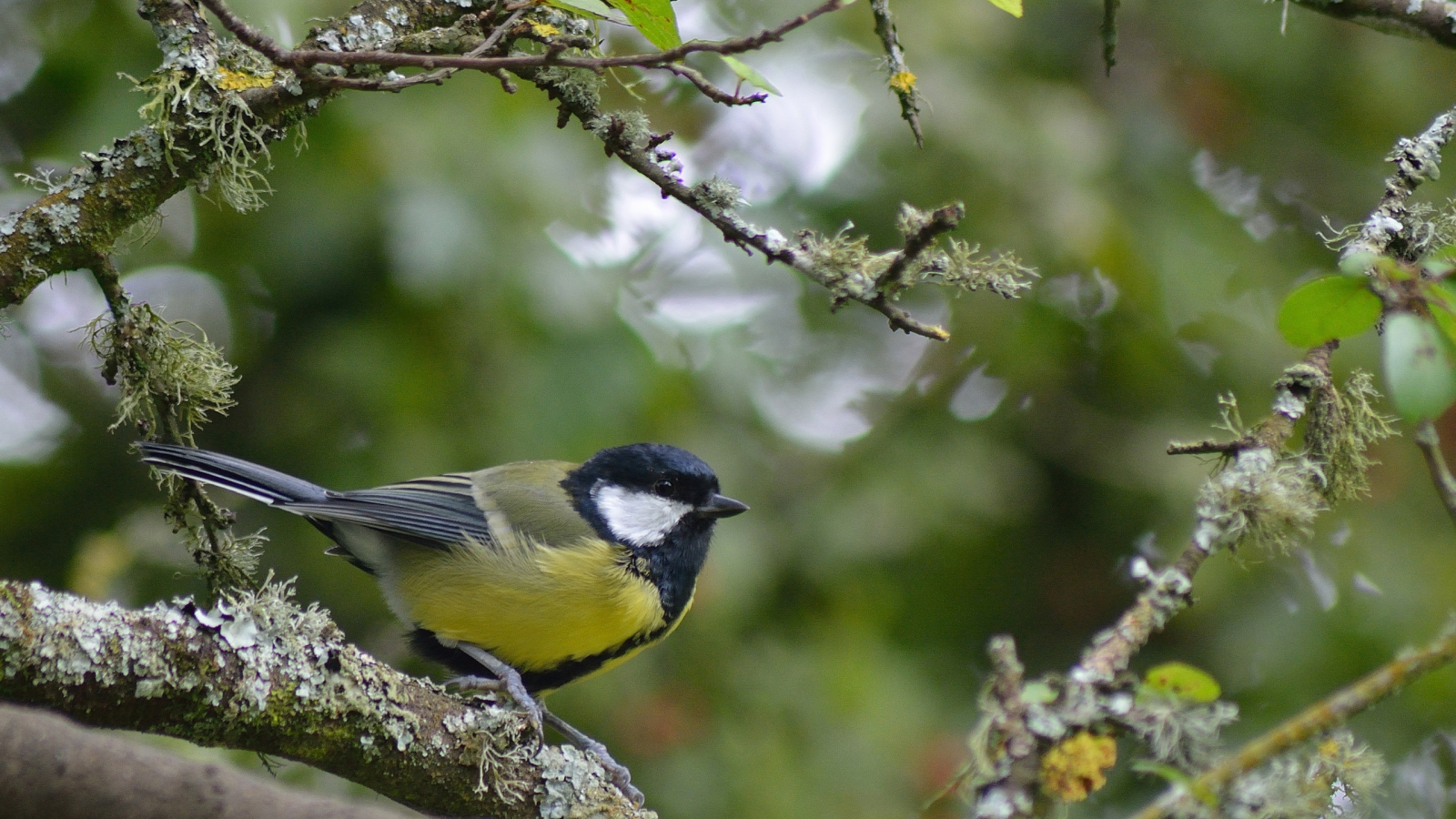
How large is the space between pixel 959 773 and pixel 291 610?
3.40 ft

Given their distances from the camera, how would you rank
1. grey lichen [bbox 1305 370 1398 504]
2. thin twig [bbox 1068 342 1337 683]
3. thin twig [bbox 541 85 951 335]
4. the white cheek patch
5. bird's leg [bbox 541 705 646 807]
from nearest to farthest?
thin twig [bbox 1068 342 1337 683] → thin twig [bbox 541 85 951 335] → grey lichen [bbox 1305 370 1398 504] → bird's leg [bbox 541 705 646 807] → the white cheek patch

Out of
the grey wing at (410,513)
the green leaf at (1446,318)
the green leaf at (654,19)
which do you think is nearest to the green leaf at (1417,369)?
the green leaf at (1446,318)

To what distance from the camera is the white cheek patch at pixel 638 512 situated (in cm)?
296

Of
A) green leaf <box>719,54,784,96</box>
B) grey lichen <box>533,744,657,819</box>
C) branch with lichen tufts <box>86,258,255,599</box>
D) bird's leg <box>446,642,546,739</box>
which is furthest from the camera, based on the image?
bird's leg <box>446,642,546,739</box>

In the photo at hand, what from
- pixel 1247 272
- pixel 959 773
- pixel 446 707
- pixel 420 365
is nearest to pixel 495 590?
pixel 446 707

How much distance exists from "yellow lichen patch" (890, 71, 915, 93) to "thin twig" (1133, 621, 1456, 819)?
1072 mm

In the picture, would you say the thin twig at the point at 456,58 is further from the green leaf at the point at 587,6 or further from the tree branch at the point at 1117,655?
the tree branch at the point at 1117,655

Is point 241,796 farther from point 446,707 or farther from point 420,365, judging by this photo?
point 420,365

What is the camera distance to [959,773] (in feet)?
4.40

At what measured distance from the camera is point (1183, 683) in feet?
4.16

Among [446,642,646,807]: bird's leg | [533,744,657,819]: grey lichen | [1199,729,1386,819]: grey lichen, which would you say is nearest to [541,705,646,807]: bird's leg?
[446,642,646,807]: bird's leg

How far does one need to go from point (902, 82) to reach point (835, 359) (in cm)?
285

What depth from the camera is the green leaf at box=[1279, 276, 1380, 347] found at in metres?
1.39

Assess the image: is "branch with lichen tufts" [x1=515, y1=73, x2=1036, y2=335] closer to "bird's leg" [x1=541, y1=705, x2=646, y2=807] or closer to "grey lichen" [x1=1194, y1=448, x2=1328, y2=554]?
A: "grey lichen" [x1=1194, y1=448, x2=1328, y2=554]
